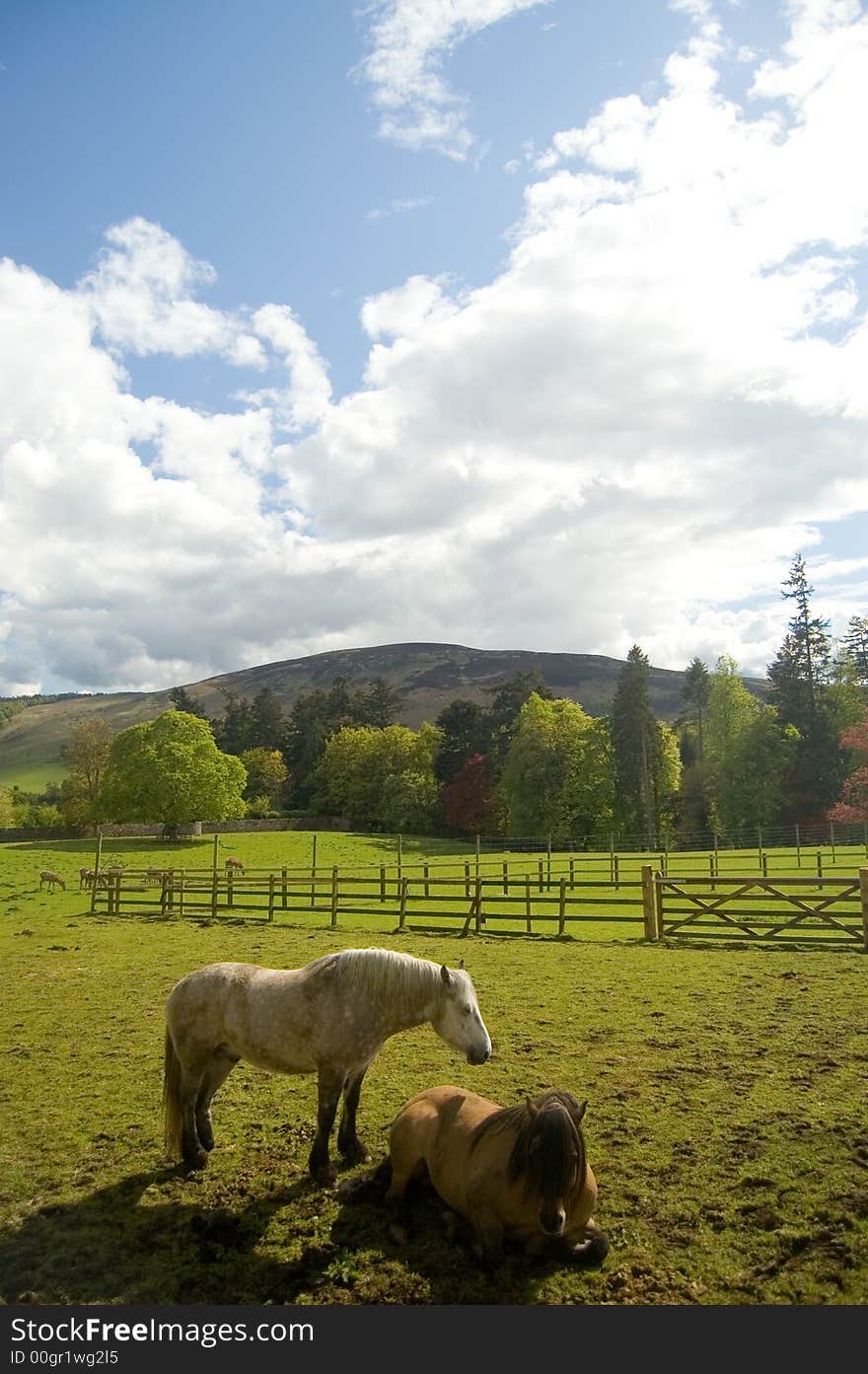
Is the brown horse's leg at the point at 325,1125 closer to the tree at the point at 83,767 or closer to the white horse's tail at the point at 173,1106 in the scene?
the white horse's tail at the point at 173,1106

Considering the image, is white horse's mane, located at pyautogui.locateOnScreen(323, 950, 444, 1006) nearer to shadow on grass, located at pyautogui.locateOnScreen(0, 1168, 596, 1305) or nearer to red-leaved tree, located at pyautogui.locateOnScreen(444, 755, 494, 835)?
shadow on grass, located at pyautogui.locateOnScreen(0, 1168, 596, 1305)

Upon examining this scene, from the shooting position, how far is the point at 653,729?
191 feet

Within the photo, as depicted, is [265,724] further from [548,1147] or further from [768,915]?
[548,1147]

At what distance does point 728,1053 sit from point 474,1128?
4398mm

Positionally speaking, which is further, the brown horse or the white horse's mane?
the white horse's mane

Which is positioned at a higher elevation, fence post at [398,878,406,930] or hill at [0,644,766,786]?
hill at [0,644,766,786]

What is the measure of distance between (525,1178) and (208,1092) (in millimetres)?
2826

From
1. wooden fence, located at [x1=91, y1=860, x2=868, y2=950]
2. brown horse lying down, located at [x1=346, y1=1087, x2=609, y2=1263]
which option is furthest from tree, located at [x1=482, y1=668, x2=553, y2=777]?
brown horse lying down, located at [x1=346, y1=1087, x2=609, y2=1263]

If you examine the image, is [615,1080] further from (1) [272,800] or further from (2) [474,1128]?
(1) [272,800]

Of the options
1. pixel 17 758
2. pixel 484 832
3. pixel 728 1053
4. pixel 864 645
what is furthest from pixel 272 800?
pixel 17 758

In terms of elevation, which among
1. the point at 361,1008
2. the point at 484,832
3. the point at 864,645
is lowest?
the point at 484,832

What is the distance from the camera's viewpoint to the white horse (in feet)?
18.0

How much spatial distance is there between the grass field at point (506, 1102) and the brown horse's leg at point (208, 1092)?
17cm

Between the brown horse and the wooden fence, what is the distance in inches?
428
